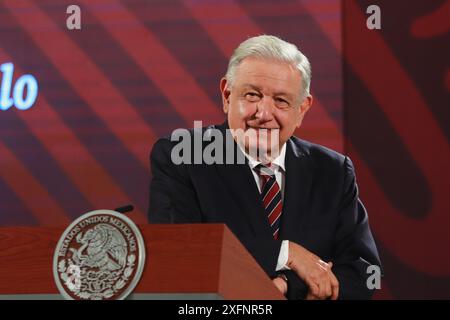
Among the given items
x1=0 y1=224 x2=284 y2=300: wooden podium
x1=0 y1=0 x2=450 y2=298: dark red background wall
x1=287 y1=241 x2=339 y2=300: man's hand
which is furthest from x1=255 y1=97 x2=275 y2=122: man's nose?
x1=0 y1=0 x2=450 y2=298: dark red background wall

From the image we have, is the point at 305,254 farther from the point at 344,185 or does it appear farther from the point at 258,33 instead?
the point at 258,33

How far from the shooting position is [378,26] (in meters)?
3.61

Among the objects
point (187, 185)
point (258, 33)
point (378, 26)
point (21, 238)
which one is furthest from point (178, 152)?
point (378, 26)

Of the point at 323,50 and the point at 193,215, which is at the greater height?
the point at 323,50

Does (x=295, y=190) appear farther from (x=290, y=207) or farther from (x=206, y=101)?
(x=206, y=101)

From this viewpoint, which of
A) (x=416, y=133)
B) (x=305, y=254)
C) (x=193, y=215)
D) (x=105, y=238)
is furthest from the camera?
(x=416, y=133)

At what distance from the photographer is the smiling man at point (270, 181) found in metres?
2.31

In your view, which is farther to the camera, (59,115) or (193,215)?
(59,115)

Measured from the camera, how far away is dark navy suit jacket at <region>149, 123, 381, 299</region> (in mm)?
2305

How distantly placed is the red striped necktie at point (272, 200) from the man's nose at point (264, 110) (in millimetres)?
150

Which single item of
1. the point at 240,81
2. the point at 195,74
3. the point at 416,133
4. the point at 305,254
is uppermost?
the point at 195,74

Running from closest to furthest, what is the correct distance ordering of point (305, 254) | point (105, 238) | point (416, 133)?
point (105, 238) → point (305, 254) → point (416, 133)

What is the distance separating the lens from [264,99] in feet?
8.08

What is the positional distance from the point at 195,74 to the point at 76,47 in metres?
0.51
